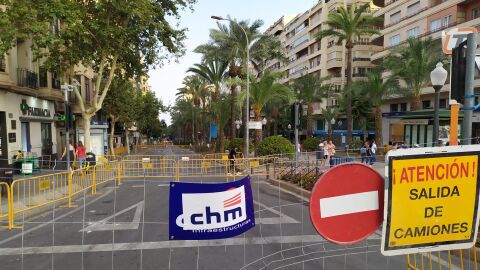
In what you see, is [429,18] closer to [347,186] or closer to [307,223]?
[307,223]

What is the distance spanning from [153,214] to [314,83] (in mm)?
36239

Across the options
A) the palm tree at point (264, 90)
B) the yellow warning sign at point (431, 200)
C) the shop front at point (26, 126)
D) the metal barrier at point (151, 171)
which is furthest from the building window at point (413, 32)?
the yellow warning sign at point (431, 200)

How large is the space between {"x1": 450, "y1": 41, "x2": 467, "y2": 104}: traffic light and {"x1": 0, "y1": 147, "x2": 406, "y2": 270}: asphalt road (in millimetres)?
2164

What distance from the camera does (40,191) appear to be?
35.4 feet

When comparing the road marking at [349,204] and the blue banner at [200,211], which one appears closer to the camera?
the road marking at [349,204]

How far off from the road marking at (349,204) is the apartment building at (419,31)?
966 inches

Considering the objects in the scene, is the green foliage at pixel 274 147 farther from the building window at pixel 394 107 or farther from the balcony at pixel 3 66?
the building window at pixel 394 107

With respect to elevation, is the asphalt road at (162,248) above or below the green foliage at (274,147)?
below

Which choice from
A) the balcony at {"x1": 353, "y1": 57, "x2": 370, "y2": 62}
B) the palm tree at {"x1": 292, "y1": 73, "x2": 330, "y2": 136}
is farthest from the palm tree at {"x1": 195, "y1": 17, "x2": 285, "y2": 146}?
the balcony at {"x1": 353, "y1": 57, "x2": 370, "y2": 62}

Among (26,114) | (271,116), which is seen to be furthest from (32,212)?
(271,116)

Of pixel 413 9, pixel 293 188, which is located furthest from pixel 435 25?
pixel 293 188

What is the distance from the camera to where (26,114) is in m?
21.3

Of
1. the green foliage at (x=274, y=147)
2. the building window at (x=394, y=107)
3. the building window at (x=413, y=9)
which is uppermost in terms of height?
the building window at (x=413, y=9)

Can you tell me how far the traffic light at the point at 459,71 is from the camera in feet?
15.8
